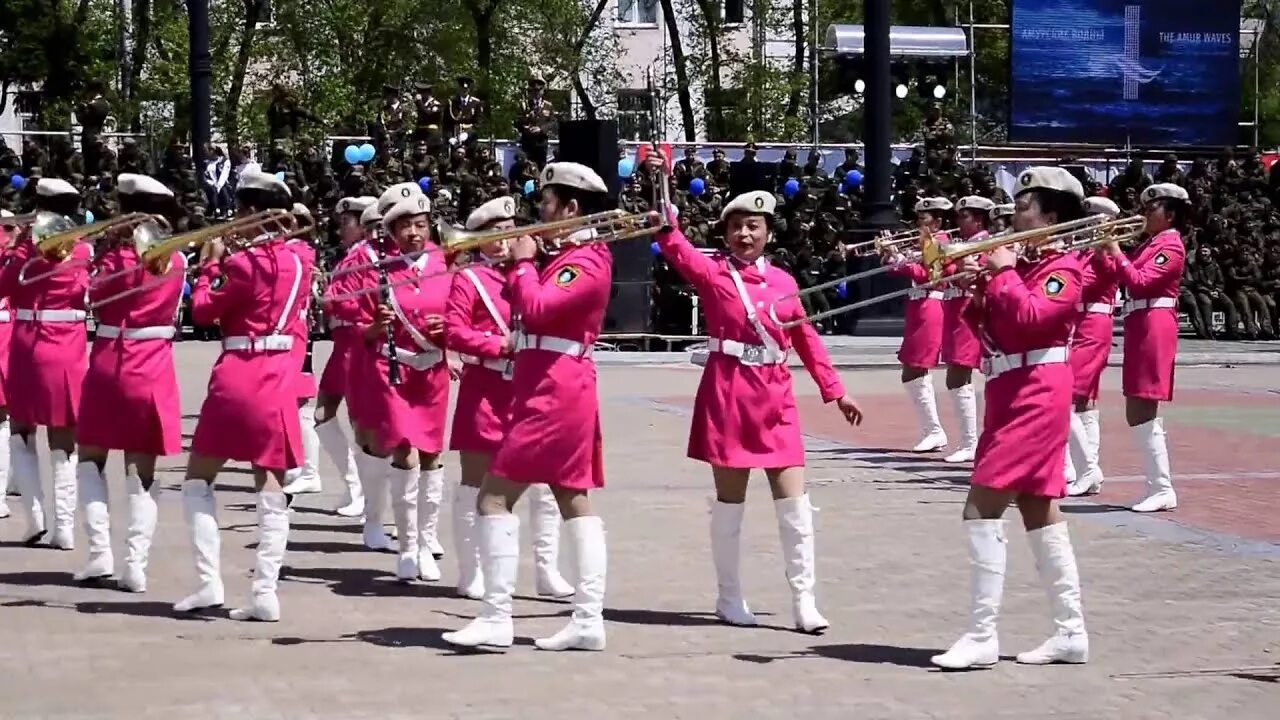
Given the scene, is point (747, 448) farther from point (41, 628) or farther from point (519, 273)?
point (41, 628)

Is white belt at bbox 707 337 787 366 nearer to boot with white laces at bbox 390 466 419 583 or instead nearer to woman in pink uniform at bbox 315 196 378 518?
boot with white laces at bbox 390 466 419 583

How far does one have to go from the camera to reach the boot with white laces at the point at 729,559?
9.81 metres

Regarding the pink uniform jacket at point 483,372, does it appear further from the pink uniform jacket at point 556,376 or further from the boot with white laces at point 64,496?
the boot with white laces at point 64,496

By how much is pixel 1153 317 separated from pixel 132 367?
675 cm

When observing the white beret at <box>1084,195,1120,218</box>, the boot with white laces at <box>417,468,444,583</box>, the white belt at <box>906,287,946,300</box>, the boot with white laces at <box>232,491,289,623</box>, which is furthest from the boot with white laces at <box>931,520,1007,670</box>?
the white belt at <box>906,287,946,300</box>

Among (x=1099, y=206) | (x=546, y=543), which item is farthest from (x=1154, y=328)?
(x=546, y=543)

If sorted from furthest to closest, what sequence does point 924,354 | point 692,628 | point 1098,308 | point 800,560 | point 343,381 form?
point 924,354 → point 1098,308 → point 343,381 → point 692,628 → point 800,560

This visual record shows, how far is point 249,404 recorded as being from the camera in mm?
9812

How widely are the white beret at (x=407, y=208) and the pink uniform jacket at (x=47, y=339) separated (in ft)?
6.39

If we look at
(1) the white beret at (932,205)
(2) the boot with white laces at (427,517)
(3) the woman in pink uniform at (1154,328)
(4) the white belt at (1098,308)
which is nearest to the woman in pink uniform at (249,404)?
(2) the boot with white laces at (427,517)

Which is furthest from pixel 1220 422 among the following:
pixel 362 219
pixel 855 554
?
pixel 362 219

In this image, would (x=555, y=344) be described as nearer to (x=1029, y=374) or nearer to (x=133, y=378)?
(x=1029, y=374)

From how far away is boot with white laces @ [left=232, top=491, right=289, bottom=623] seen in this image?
970 cm

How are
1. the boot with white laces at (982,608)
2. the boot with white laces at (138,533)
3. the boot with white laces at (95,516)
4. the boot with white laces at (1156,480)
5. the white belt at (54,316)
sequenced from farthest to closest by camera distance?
the boot with white laces at (1156,480) → the white belt at (54,316) → the boot with white laces at (95,516) → the boot with white laces at (138,533) → the boot with white laces at (982,608)
